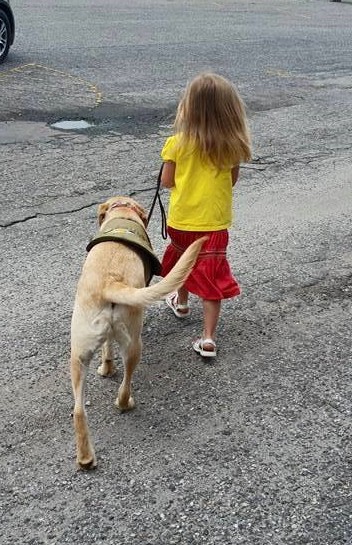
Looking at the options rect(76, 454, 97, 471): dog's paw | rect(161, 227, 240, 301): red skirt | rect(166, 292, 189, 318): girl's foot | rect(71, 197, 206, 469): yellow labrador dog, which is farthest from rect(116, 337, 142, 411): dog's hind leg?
rect(166, 292, 189, 318): girl's foot

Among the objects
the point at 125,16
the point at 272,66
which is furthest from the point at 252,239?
the point at 125,16

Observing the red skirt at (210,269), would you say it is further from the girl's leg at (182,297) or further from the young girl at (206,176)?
the girl's leg at (182,297)

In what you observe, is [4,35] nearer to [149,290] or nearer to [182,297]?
[182,297]

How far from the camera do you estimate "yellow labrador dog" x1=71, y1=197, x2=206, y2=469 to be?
113 inches

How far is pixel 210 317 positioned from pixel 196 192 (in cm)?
74

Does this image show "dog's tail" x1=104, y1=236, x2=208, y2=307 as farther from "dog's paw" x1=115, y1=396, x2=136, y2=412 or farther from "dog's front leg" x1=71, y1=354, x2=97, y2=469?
"dog's paw" x1=115, y1=396, x2=136, y2=412

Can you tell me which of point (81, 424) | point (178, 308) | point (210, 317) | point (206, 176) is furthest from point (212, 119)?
point (81, 424)

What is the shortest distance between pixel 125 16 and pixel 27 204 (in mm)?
11740

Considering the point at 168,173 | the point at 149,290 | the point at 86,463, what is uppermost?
the point at 168,173

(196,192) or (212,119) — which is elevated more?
(212,119)

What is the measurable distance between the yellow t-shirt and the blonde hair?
0.08 m

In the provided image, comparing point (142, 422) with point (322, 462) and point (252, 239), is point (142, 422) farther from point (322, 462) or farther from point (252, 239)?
point (252, 239)

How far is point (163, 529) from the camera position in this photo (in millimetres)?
2719

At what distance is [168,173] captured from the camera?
12.5 feet
